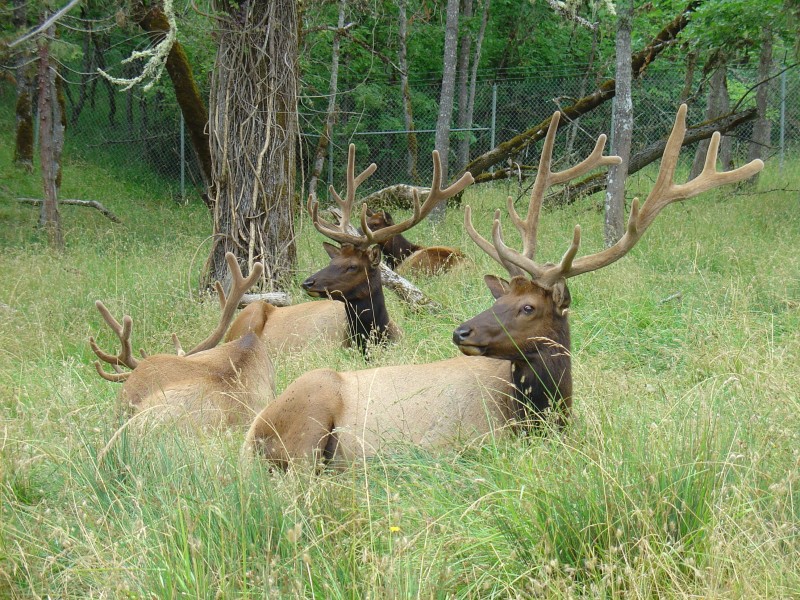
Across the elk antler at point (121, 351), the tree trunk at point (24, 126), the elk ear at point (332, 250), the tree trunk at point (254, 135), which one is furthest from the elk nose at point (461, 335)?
the tree trunk at point (24, 126)

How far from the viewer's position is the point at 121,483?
137 inches

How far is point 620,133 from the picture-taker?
9.39 m

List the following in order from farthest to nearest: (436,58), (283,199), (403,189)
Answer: (436,58) → (403,189) → (283,199)

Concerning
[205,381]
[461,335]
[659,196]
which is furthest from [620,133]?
[205,381]

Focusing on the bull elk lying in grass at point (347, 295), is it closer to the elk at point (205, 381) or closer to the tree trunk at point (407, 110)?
the elk at point (205, 381)

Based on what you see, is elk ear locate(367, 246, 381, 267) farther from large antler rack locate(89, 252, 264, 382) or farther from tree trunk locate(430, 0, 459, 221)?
tree trunk locate(430, 0, 459, 221)

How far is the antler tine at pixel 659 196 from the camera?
16.0 feet

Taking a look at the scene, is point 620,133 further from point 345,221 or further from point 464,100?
point 464,100

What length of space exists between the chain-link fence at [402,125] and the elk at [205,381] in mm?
9970

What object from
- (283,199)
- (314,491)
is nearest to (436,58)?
(283,199)

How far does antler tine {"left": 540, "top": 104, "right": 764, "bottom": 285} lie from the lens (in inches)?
192

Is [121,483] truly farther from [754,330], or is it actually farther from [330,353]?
[754,330]

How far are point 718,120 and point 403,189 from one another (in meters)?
4.57

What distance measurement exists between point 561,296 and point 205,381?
Result: 2.05m
